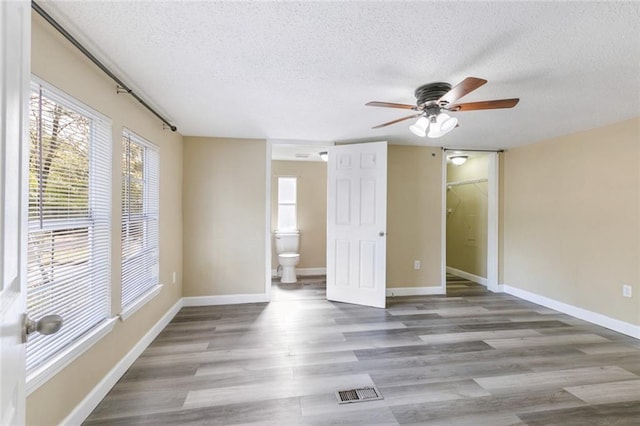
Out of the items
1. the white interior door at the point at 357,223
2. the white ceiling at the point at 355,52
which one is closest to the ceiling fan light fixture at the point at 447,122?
the white ceiling at the point at 355,52

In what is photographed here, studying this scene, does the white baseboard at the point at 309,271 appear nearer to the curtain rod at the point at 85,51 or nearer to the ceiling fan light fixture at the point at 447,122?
the curtain rod at the point at 85,51

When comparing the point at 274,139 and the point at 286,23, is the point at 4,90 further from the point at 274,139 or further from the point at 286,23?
the point at 274,139

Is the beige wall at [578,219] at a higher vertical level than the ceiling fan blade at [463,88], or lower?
lower

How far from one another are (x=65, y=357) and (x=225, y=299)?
2211mm

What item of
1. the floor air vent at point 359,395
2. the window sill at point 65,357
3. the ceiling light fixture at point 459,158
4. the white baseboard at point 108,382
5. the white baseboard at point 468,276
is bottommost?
the floor air vent at point 359,395

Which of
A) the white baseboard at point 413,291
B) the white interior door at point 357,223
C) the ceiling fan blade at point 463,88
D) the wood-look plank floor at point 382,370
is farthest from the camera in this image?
the white baseboard at point 413,291

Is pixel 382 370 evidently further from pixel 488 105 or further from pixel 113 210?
pixel 113 210

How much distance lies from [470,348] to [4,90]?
3.18m

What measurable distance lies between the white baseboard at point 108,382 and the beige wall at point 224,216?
0.90 m

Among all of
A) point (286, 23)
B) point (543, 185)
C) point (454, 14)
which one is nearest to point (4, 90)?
point (286, 23)

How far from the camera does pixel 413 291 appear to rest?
4121 millimetres

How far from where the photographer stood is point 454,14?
1344 mm

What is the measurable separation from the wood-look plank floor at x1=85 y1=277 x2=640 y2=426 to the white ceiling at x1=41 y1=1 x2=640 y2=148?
7.11 ft

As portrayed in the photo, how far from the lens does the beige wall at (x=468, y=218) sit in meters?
4.71
